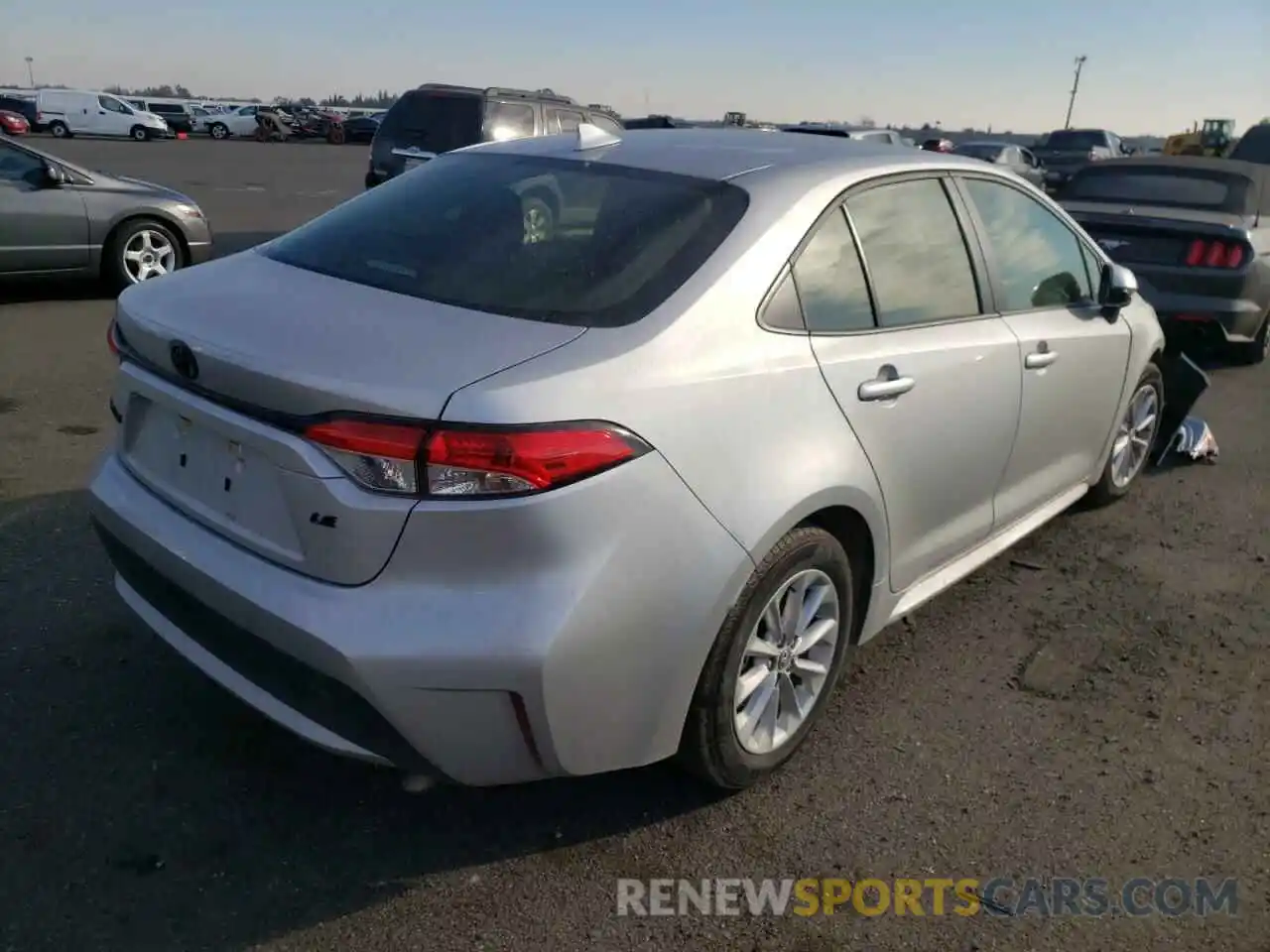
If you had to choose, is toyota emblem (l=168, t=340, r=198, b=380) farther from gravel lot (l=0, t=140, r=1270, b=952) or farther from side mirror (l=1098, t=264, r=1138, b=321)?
side mirror (l=1098, t=264, r=1138, b=321)

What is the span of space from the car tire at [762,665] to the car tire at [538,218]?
1.05 m

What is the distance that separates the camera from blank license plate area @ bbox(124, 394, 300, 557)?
7.60ft

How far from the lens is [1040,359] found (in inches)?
147

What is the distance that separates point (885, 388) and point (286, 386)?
160 cm

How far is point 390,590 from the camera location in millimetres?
2189

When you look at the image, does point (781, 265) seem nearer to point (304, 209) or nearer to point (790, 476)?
point (790, 476)

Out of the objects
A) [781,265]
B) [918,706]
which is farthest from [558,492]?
[918,706]

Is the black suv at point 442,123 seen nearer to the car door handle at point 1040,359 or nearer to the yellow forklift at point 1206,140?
the car door handle at point 1040,359

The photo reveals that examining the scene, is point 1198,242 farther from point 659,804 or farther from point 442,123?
point 442,123

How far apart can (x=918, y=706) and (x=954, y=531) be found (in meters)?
0.58

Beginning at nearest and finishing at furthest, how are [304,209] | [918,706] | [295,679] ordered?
[295,679] → [918,706] → [304,209]

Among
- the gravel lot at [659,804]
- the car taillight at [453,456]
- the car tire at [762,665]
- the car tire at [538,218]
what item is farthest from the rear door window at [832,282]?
the gravel lot at [659,804]

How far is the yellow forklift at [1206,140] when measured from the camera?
31.4m

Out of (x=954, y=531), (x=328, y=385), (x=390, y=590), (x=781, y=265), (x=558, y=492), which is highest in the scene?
(x=781, y=265)
